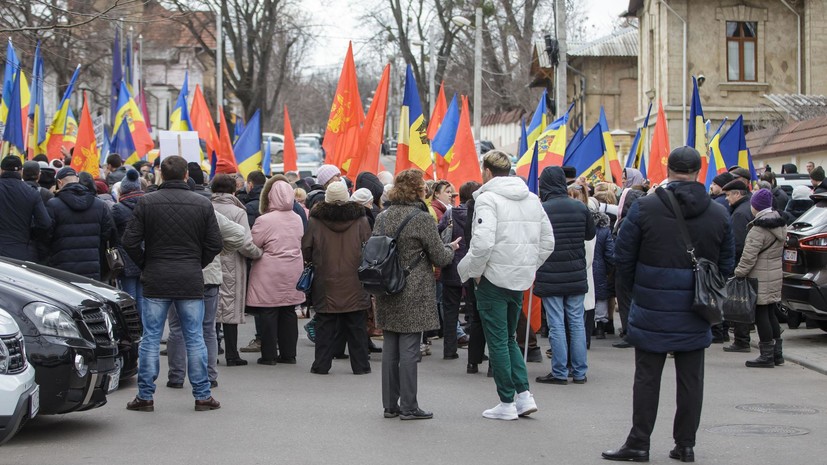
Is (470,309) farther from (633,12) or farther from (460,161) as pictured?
(633,12)

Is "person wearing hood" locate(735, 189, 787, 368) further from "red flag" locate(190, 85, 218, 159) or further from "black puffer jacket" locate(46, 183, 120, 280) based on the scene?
"red flag" locate(190, 85, 218, 159)

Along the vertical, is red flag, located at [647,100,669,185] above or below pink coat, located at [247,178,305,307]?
above

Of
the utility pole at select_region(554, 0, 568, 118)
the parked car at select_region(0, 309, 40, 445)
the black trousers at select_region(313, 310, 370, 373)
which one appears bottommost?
the black trousers at select_region(313, 310, 370, 373)

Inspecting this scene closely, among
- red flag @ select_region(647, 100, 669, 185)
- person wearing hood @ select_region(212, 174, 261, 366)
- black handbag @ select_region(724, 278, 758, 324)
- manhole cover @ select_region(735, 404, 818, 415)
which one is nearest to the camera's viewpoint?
manhole cover @ select_region(735, 404, 818, 415)

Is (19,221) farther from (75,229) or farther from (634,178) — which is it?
(634,178)

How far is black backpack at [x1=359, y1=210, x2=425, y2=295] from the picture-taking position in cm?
845

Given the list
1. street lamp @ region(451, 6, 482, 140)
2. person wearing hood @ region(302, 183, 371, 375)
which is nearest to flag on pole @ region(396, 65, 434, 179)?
person wearing hood @ region(302, 183, 371, 375)

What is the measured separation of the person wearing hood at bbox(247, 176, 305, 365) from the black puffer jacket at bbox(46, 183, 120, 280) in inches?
58.7

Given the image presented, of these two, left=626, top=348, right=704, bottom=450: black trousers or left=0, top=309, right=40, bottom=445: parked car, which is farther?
left=626, top=348, right=704, bottom=450: black trousers

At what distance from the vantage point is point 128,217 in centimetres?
1147

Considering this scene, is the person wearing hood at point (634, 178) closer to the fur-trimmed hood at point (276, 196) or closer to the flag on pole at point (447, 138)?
the flag on pole at point (447, 138)

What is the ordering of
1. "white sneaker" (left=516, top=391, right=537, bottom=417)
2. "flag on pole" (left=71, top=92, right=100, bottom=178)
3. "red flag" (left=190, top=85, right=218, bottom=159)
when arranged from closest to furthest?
"white sneaker" (left=516, top=391, right=537, bottom=417), "flag on pole" (left=71, top=92, right=100, bottom=178), "red flag" (left=190, top=85, right=218, bottom=159)

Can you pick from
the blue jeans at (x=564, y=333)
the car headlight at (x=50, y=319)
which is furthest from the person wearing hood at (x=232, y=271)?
the car headlight at (x=50, y=319)

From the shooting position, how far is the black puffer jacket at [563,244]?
995 cm
